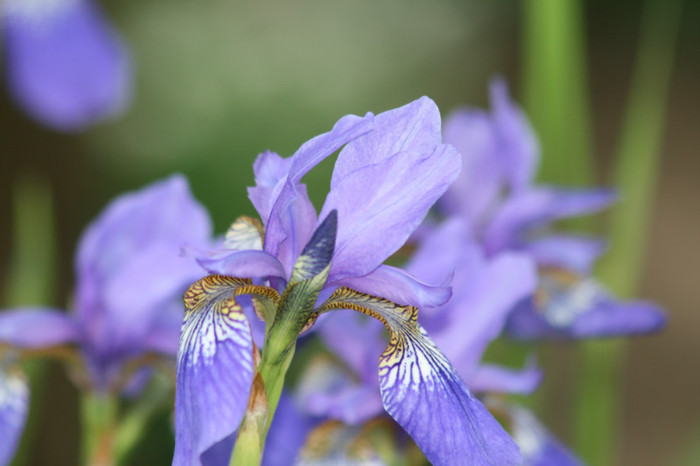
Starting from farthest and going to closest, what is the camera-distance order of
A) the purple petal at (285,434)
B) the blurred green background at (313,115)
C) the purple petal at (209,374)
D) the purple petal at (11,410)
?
the blurred green background at (313,115) < the purple petal at (285,434) < the purple petal at (11,410) < the purple petal at (209,374)

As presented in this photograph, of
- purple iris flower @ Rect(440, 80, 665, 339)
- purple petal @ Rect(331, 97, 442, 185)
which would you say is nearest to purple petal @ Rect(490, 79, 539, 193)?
purple iris flower @ Rect(440, 80, 665, 339)

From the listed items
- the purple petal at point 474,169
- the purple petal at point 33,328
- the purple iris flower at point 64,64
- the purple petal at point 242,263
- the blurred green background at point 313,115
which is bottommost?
the purple petal at point 33,328

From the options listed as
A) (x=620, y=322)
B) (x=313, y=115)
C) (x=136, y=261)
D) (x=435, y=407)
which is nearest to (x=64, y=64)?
(x=136, y=261)

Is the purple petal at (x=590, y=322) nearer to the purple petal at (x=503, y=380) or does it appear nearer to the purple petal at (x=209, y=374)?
the purple petal at (x=503, y=380)

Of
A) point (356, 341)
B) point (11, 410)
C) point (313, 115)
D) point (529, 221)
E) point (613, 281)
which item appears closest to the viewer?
point (11, 410)

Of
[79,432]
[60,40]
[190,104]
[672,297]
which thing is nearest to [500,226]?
[60,40]

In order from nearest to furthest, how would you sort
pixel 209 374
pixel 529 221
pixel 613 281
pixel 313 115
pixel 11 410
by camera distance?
pixel 209 374 → pixel 11 410 → pixel 529 221 → pixel 613 281 → pixel 313 115

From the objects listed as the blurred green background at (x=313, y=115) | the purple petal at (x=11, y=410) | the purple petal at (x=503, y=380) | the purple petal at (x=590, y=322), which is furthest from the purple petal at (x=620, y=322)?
the blurred green background at (x=313, y=115)

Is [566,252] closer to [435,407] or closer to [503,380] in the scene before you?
[503,380]

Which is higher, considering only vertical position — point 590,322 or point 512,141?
point 512,141
